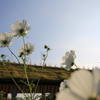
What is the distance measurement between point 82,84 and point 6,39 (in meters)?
1.31

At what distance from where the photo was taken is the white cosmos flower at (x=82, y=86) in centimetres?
21

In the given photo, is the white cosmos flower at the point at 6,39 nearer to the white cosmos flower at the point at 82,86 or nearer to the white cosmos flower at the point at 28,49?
the white cosmos flower at the point at 28,49

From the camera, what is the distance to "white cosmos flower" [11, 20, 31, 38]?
1408mm

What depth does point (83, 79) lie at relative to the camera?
21 cm

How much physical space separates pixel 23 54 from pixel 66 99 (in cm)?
144

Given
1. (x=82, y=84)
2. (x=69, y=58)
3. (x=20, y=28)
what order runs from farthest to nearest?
(x=20, y=28) < (x=69, y=58) < (x=82, y=84)

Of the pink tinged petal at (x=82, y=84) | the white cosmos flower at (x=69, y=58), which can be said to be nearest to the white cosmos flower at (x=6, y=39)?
the white cosmos flower at (x=69, y=58)

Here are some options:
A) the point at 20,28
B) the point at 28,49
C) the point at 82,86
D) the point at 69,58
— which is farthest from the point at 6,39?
the point at 82,86

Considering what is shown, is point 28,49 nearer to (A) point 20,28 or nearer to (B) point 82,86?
(A) point 20,28

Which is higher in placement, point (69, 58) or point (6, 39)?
point (6, 39)

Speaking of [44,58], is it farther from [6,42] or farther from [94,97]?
[94,97]

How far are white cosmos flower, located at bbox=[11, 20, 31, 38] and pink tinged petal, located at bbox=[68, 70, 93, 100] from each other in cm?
122

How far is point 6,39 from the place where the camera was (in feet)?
4.83

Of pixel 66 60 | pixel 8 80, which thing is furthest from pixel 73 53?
pixel 8 80
